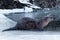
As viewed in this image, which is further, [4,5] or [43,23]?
[4,5]

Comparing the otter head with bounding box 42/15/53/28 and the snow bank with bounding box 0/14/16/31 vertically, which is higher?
the otter head with bounding box 42/15/53/28

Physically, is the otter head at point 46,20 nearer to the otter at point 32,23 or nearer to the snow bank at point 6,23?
the otter at point 32,23

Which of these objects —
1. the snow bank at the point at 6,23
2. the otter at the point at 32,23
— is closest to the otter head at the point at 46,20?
the otter at the point at 32,23

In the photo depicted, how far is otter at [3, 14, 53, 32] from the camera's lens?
69.2 inches

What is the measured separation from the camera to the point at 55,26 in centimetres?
175

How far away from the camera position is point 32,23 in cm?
183

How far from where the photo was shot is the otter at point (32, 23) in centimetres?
176

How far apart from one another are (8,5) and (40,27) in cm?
218

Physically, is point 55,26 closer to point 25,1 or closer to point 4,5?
point 25,1

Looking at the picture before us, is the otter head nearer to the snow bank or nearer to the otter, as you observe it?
the otter

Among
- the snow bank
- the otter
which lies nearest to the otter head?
the otter

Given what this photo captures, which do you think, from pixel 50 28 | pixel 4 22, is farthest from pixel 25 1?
pixel 50 28
